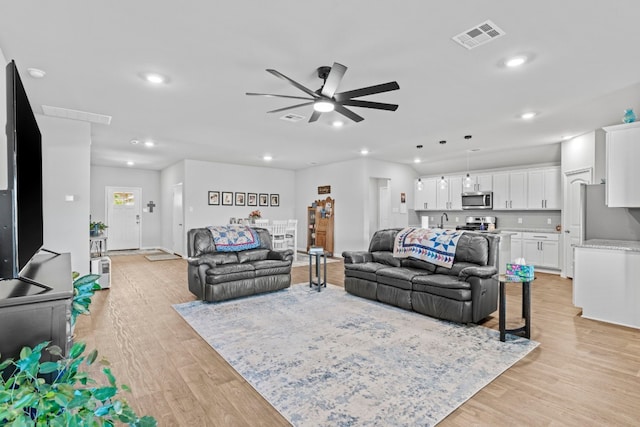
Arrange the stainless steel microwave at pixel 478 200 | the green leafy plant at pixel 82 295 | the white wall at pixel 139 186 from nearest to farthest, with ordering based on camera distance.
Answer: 1. the green leafy plant at pixel 82 295
2. the stainless steel microwave at pixel 478 200
3. the white wall at pixel 139 186

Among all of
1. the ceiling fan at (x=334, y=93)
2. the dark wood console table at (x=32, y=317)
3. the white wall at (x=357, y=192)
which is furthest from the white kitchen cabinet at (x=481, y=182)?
the dark wood console table at (x=32, y=317)

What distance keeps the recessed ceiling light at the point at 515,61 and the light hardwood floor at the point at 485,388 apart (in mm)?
2577

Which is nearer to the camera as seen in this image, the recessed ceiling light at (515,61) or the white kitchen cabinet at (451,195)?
the recessed ceiling light at (515,61)

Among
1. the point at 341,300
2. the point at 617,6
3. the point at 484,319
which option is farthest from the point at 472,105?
the point at 341,300

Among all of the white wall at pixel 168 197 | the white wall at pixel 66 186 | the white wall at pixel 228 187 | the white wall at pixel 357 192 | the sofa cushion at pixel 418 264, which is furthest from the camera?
the white wall at pixel 168 197

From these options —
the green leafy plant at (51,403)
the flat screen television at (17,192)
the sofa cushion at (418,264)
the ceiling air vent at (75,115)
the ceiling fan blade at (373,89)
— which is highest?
the ceiling air vent at (75,115)

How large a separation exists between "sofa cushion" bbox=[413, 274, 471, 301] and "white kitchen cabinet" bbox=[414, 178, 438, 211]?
5197mm

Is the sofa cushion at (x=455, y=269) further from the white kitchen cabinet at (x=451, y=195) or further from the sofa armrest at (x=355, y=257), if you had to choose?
the white kitchen cabinet at (x=451, y=195)

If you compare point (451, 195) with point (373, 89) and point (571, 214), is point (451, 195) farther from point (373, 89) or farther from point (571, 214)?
point (373, 89)

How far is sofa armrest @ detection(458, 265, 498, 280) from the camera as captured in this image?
353 cm

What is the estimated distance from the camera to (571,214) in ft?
19.5

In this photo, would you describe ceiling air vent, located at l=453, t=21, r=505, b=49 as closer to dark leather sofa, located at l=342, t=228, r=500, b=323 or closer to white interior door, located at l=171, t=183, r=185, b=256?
dark leather sofa, located at l=342, t=228, r=500, b=323

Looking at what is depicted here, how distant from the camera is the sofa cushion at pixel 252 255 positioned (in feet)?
16.6

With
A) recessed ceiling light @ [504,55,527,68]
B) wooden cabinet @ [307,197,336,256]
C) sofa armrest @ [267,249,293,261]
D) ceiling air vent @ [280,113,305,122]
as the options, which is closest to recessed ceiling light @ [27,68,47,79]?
ceiling air vent @ [280,113,305,122]
